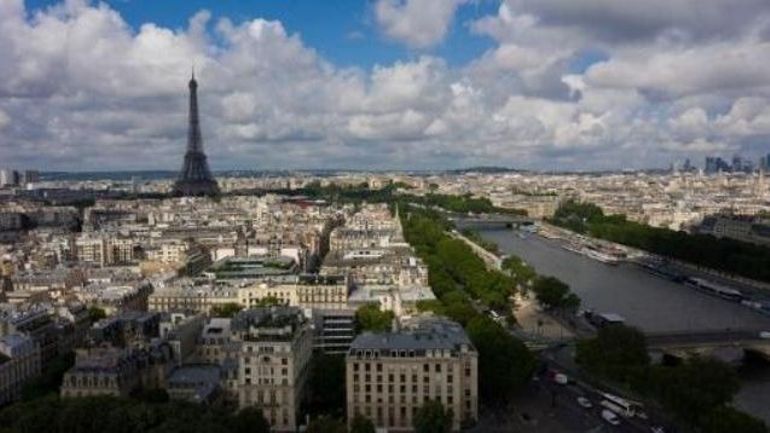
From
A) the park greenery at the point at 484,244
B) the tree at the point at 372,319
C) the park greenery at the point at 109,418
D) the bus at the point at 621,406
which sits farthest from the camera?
the park greenery at the point at 484,244

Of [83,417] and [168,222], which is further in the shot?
[168,222]

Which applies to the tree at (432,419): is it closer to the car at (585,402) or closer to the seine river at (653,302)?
the car at (585,402)

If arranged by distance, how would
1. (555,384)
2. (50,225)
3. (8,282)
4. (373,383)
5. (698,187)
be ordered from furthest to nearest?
(698,187)
(50,225)
(8,282)
(555,384)
(373,383)

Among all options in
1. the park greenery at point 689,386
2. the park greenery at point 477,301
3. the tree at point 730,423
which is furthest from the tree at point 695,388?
the park greenery at point 477,301

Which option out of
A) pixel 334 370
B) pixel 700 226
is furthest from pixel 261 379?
pixel 700 226

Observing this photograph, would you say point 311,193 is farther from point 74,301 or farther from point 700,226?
point 74,301

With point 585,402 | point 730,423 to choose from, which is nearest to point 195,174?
point 585,402

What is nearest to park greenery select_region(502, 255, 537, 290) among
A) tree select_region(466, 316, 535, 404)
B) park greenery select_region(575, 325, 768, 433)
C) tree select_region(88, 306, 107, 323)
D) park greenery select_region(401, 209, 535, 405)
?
park greenery select_region(401, 209, 535, 405)
